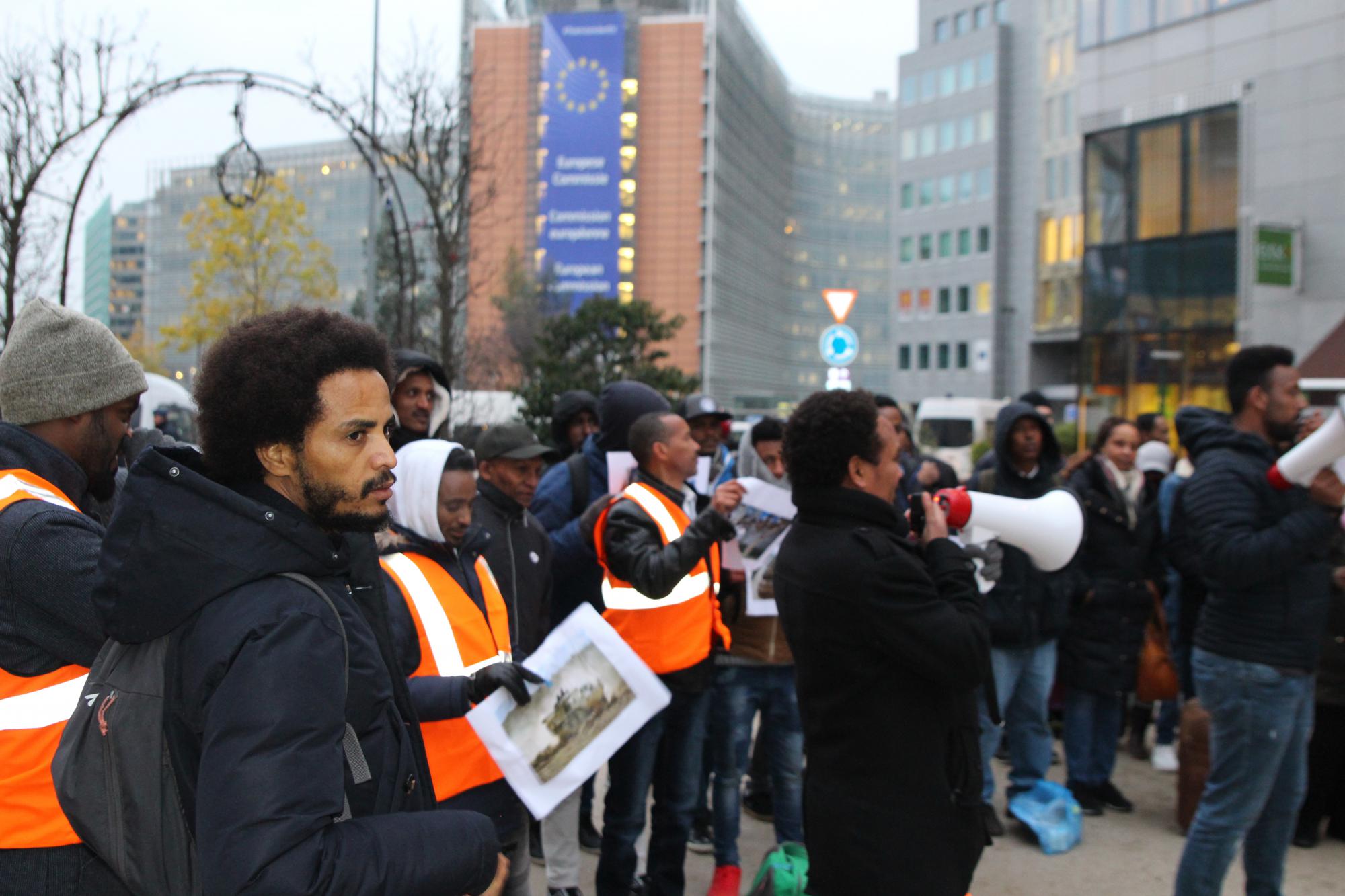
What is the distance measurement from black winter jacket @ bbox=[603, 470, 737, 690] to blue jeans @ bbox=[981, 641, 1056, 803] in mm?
1926

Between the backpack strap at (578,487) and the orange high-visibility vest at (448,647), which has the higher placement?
the backpack strap at (578,487)

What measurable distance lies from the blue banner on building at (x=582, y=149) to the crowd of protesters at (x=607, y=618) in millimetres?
75482

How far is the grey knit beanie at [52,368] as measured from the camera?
236 cm

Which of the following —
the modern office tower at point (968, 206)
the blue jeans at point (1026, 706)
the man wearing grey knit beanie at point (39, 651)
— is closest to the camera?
the man wearing grey knit beanie at point (39, 651)

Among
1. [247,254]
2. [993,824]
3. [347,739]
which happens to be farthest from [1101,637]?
[247,254]

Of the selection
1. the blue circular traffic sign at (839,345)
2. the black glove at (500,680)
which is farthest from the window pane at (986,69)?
the black glove at (500,680)

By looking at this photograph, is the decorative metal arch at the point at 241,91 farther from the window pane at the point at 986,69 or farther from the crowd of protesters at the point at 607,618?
the window pane at the point at 986,69

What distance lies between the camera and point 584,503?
5.42 metres

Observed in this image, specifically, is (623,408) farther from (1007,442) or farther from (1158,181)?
(1158,181)

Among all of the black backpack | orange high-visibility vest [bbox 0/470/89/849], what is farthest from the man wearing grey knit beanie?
the black backpack

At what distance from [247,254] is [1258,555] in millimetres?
30276

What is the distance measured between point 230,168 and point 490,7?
273 feet

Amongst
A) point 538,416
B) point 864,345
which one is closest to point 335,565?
point 538,416

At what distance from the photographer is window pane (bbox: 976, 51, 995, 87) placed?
199 ft
